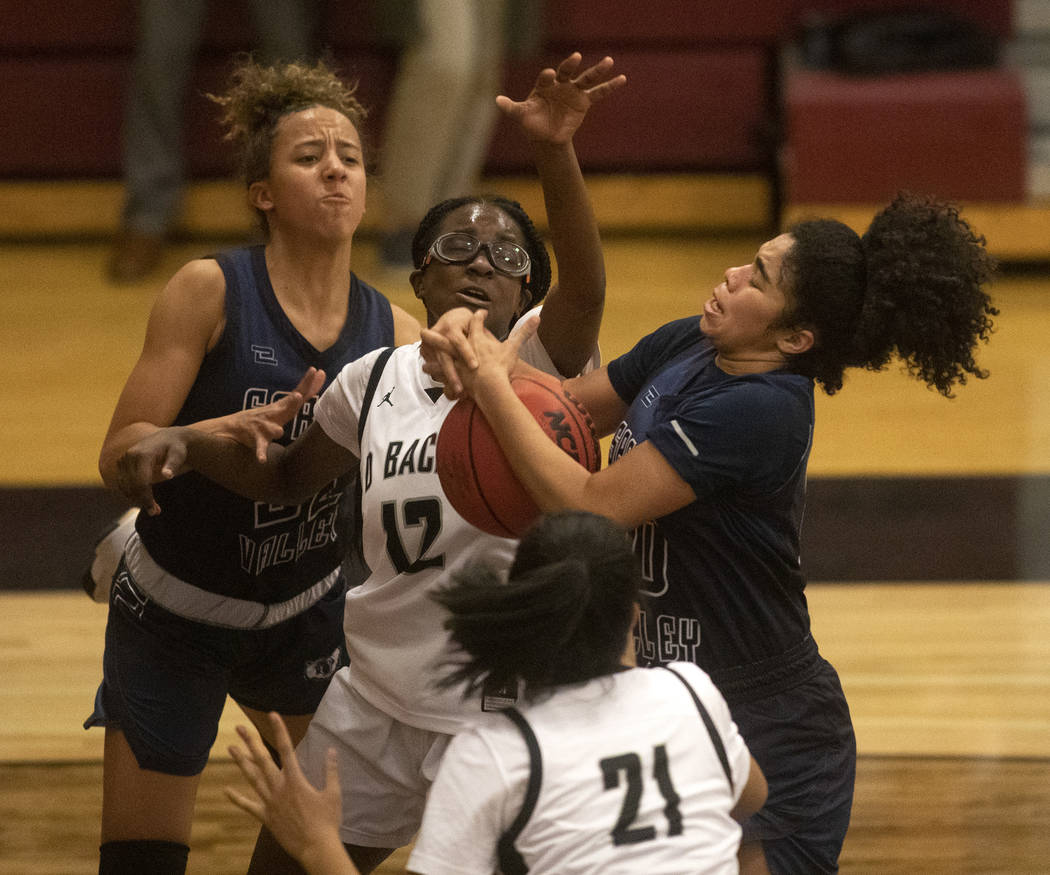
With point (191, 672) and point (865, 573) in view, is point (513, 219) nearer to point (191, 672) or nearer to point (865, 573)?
point (191, 672)

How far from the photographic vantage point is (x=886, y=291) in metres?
2.26

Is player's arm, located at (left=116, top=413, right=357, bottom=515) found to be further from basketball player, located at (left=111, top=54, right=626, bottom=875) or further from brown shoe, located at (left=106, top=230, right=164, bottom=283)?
brown shoe, located at (left=106, top=230, right=164, bottom=283)

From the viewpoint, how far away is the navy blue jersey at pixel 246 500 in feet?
8.75

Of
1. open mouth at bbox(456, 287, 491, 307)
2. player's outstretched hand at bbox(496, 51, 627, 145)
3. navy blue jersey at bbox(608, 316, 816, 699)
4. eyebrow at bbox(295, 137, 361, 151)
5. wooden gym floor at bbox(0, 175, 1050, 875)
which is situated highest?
player's outstretched hand at bbox(496, 51, 627, 145)

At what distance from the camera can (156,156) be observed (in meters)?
7.00

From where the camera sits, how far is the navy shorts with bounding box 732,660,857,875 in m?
2.30

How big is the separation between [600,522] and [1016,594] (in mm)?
2858

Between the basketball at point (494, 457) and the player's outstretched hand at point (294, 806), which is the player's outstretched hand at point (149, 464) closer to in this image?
the basketball at point (494, 457)

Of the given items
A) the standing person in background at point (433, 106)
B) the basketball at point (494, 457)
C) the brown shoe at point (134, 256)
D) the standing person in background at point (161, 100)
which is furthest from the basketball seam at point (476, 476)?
the brown shoe at point (134, 256)

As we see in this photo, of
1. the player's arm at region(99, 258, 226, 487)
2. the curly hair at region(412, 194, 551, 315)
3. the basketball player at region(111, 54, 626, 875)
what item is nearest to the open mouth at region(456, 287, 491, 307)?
the basketball player at region(111, 54, 626, 875)

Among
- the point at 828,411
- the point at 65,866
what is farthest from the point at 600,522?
the point at 828,411

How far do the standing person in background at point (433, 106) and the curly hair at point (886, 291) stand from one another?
4560 mm

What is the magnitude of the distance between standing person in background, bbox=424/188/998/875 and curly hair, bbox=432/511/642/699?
33cm

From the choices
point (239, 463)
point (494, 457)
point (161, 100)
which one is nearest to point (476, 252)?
point (494, 457)
